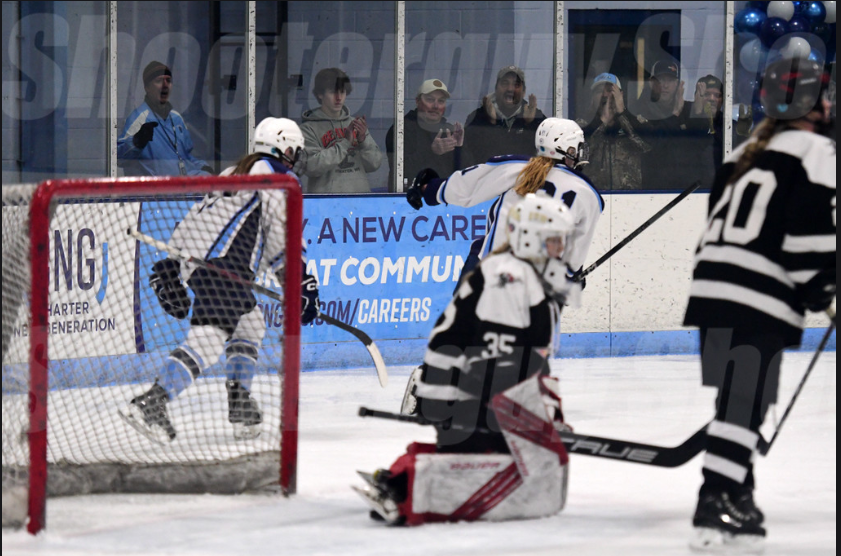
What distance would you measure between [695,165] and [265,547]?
4.30 m

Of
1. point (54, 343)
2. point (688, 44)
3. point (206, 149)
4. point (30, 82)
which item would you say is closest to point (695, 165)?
point (688, 44)

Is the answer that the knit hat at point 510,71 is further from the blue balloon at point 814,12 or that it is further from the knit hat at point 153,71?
the blue balloon at point 814,12

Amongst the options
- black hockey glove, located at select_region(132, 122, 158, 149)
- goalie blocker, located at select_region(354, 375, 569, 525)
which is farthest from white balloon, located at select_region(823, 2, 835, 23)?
goalie blocker, located at select_region(354, 375, 569, 525)

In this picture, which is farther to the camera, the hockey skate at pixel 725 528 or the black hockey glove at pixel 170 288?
the black hockey glove at pixel 170 288

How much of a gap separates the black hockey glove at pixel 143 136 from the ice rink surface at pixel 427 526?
1671 mm

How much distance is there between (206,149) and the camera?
19.5 ft

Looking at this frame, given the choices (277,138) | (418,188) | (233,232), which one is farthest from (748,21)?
(233,232)

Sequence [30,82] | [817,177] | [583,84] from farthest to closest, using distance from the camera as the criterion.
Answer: [583,84], [30,82], [817,177]

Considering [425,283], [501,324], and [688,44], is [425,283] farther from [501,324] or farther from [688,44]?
[501,324]

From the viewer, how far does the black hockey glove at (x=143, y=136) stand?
5703mm

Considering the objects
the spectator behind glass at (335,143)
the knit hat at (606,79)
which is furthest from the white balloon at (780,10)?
the spectator behind glass at (335,143)

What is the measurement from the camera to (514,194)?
4285mm

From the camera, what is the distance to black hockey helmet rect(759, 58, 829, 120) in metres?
2.84

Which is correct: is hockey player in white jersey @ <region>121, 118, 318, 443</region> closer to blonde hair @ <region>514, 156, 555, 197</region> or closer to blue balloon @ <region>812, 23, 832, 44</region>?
blonde hair @ <region>514, 156, 555, 197</region>
